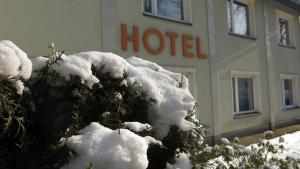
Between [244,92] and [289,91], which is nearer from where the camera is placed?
[244,92]

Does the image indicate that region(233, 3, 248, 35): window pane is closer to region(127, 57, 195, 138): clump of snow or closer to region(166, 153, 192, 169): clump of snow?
region(127, 57, 195, 138): clump of snow

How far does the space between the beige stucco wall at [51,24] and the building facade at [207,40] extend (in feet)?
0.06

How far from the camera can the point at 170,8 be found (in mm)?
9977

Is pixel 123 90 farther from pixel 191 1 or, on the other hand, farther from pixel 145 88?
pixel 191 1

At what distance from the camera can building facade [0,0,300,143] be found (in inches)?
273

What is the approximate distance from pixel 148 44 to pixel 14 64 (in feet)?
22.1

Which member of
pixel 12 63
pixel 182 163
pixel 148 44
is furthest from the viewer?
pixel 148 44

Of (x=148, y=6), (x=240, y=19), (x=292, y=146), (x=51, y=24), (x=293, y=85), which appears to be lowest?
(x=292, y=146)

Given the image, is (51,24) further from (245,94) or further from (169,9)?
(245,94)

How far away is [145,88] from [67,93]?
1.90ft

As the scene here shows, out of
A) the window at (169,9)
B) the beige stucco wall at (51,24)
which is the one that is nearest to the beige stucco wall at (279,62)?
the window at (169,9)

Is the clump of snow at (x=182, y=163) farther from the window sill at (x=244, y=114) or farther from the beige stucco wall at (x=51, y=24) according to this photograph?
the window sill at (x=244, y=114)

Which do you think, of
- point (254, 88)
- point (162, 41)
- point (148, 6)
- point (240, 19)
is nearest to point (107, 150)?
point (162, 41)

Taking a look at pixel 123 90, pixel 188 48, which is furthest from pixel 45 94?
pixel 188 48
